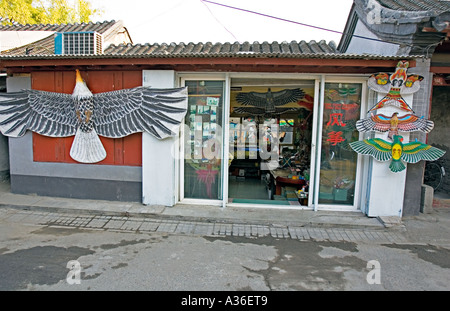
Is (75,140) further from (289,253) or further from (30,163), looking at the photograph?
(289,253)

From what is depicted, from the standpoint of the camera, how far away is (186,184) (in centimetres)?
628

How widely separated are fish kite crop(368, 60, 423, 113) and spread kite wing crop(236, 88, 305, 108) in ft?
5.70

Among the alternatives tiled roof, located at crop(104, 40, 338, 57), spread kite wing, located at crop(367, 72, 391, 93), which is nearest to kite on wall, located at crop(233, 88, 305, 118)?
tiled roof, located at crop(104, 40, 338, 57)

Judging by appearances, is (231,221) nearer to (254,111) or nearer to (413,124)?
(413,124)

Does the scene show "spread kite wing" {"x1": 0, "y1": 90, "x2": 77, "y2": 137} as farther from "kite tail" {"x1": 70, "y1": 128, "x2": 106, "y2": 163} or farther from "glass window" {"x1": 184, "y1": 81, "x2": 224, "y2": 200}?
"glass window" {"x1": 184, "y1": 81, "x2": 224, "y2": 200}

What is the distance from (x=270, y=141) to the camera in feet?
32.1

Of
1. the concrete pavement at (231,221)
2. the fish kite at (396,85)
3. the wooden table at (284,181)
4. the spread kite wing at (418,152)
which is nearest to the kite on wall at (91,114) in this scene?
the concrete pavement at (231,221)

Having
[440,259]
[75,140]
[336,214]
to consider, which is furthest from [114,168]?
[440,259]

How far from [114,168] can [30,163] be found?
212cm

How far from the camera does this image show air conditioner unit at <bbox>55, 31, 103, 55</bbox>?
7055 millimetres

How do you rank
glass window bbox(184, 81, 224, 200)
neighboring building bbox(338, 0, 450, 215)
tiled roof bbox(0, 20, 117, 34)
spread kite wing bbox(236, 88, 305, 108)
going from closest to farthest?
neighboring building bbox(338, 0, 450, 215), glass window bbox(184, 81, 224, 200), spread kite wing bbox(236, 88, 305, 108), tiled roof bbox(0, 20, 117, 34)

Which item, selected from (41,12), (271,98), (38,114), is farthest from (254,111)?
(41,12)

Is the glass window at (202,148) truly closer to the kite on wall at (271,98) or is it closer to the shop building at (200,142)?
the shop building at (200,142)

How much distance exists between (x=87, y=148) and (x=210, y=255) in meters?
3.84
